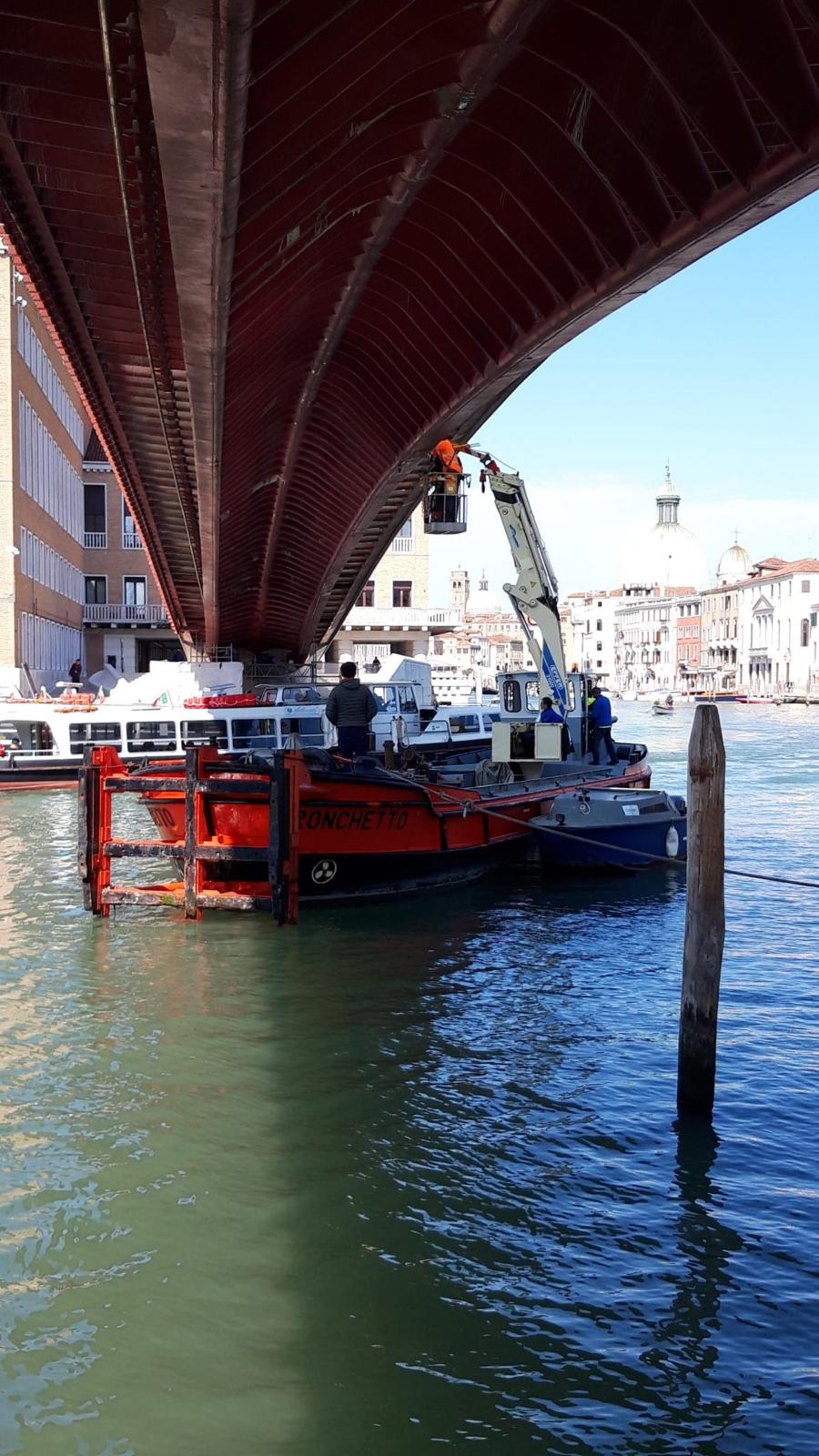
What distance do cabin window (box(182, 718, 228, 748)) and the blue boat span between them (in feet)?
45.7

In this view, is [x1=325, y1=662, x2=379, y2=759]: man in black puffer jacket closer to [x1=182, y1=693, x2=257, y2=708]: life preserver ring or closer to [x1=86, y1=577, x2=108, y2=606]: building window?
[x1=182, y1=693, x2=257, y2=708]: life preserver ring

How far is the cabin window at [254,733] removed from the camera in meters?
30.0

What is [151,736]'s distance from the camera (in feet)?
101

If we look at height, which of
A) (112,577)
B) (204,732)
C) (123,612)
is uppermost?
(112,577)

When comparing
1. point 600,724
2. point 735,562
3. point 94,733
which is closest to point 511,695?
point 600,724

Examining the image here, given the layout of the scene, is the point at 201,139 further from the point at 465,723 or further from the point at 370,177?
the point at 465,723

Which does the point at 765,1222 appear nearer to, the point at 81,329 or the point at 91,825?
the point at 91,825

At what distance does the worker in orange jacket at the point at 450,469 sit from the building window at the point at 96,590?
43.7 metres

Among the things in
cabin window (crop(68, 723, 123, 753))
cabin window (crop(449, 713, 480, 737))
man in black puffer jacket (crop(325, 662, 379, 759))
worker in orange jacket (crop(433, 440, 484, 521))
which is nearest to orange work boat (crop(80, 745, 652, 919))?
man in black puffer jacket (crop(325, 662, 379, 759))

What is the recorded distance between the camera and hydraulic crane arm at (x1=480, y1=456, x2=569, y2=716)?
57.8 feet

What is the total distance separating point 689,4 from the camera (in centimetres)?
837

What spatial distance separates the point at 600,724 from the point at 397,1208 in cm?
1282

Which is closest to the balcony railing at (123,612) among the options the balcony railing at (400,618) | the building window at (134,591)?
the building window at (134,591)

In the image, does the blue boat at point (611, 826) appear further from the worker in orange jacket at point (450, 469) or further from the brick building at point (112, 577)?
the brick building at point (112, 577)
